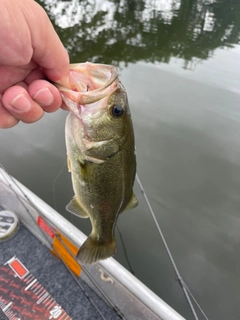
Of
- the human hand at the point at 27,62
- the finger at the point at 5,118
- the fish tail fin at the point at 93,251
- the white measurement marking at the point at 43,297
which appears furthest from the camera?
the white measurement marking at the point at 43,297

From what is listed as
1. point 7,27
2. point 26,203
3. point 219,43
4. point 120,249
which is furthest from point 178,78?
point 7,27

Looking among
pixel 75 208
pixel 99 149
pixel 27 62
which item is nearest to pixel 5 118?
pixel 27 62

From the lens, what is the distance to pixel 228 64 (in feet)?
27.8

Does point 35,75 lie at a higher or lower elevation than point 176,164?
higher

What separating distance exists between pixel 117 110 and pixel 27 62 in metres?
0.42

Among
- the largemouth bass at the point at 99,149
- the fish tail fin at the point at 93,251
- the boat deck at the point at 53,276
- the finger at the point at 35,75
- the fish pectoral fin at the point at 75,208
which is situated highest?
the finger at the point at 35,75

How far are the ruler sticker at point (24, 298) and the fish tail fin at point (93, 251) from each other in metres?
0.79

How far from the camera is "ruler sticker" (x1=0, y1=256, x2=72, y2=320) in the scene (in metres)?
2.09

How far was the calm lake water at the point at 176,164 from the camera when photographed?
11.3 ft

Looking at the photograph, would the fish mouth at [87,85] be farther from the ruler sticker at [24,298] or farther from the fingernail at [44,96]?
the ruler sticker at [24,298]

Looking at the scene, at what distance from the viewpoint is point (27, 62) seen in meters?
1.11

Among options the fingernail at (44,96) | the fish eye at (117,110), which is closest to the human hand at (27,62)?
the fingernail at (44,96)

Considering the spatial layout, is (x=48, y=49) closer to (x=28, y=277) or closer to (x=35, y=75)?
(x=35, y=75)

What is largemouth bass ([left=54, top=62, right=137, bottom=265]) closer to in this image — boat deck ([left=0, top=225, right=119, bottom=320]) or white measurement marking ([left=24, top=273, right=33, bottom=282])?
boat deck ([left=0, top=225, right=119, bottom=320])
